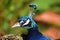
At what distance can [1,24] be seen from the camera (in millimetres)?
1535

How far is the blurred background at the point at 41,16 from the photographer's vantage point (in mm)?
1436

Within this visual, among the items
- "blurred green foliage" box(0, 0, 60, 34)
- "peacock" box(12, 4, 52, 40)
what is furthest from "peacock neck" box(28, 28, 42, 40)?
"blurred green foliage" box(0, 0, 60, 34)

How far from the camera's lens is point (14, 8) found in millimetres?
1509

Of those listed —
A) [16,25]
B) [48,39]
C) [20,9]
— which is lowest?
[48,39]

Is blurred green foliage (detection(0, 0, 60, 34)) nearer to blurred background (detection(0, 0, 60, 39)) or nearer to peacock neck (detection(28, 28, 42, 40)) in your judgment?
blurred background (detection(0, 0, 60, 39))

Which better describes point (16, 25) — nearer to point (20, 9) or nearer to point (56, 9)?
point (20, 9)

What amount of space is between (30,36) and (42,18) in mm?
162

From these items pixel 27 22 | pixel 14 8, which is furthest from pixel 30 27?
pixel 14 8

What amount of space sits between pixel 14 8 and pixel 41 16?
0.20 meters

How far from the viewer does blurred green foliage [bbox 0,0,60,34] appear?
1448 mm

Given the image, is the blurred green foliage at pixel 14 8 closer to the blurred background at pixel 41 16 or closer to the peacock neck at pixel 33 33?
the blurred background at pixel 41 16

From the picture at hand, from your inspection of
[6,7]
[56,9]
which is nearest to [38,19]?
[56,9]

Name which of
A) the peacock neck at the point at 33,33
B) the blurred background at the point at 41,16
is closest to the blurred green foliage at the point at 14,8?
the blurred background at the point at 41,16

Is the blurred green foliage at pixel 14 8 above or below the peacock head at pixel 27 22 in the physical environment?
above
